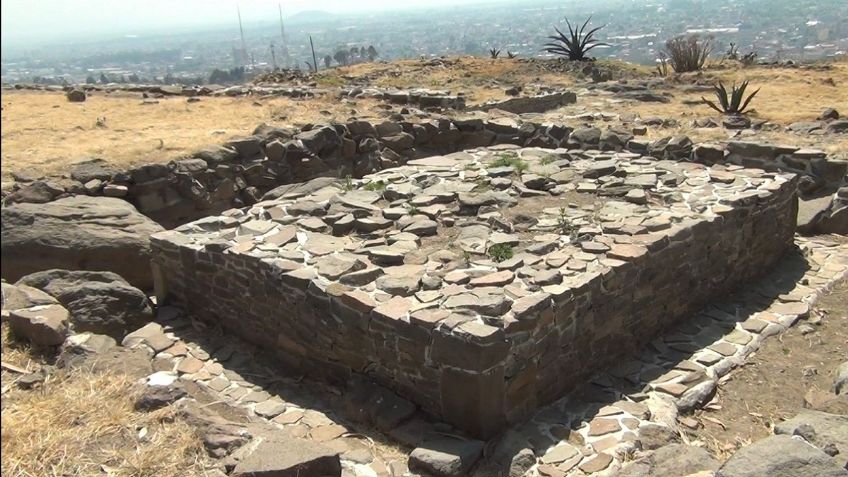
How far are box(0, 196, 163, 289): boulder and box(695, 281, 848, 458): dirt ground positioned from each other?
5.06 meters

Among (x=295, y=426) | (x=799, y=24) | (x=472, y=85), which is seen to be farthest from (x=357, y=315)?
(x=799, y=24)

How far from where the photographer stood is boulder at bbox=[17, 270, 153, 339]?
5422 mm

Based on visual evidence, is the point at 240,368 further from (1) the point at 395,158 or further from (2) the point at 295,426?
(1) the point at 395,158

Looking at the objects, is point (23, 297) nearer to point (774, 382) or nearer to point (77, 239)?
point (77, 239)

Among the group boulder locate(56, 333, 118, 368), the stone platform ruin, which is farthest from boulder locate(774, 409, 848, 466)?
boulder locate(56, 333, 118, 368)

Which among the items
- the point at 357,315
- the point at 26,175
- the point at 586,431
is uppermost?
the point at 26,175

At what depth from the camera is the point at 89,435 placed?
12.0 feet

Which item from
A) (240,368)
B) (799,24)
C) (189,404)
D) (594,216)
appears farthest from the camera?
(799,24)

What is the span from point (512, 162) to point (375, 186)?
1629 mm

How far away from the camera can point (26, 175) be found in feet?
23.9

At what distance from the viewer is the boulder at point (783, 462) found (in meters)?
3.19

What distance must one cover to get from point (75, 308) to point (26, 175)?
2.69 m

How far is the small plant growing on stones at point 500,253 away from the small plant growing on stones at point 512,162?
7.26 ft

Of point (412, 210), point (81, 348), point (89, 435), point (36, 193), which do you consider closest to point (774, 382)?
point (412, 210)
